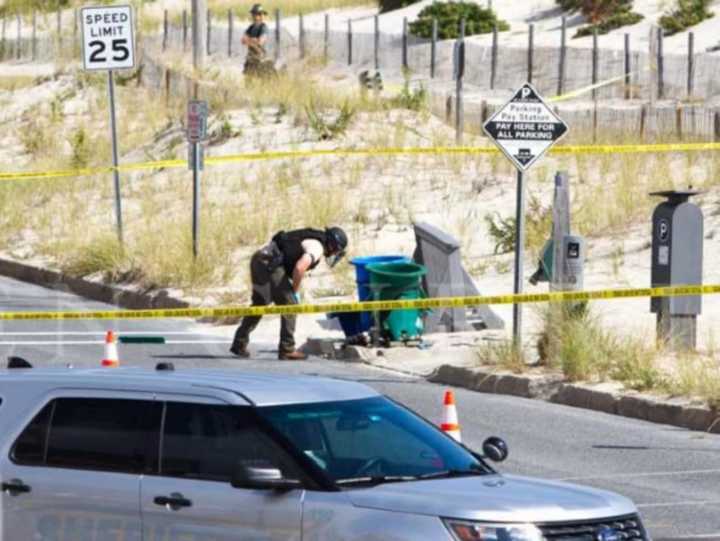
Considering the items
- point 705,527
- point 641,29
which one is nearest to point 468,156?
point 705,527

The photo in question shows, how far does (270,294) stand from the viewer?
66.6ft

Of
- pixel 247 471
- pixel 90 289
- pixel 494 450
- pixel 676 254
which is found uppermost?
pixel 676 254

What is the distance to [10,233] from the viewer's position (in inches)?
1245

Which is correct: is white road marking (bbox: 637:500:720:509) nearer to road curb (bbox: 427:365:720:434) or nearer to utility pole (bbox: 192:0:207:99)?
road curb (bbox: 427:365:720:434)

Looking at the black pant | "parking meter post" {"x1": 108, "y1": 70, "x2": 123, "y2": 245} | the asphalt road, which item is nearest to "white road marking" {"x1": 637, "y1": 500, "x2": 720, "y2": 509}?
the asphalt road

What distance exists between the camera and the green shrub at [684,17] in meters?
54.8

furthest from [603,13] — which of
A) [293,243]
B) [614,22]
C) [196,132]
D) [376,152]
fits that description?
[293,243]

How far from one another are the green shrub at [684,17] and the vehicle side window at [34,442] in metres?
47.1

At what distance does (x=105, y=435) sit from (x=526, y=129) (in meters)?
11.3

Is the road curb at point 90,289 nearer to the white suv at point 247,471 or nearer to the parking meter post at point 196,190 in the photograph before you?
the parking meter post at point 196,190

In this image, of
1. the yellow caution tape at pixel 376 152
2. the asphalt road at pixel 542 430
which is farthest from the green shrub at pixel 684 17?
the asphalt road at pixel 542 430

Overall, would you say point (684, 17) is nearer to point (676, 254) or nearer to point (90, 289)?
point (90, 289)

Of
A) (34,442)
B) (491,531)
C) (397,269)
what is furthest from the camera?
(397,269)

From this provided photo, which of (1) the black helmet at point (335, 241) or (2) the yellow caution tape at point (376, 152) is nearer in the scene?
(1) the black helmet at point (335, 241)
